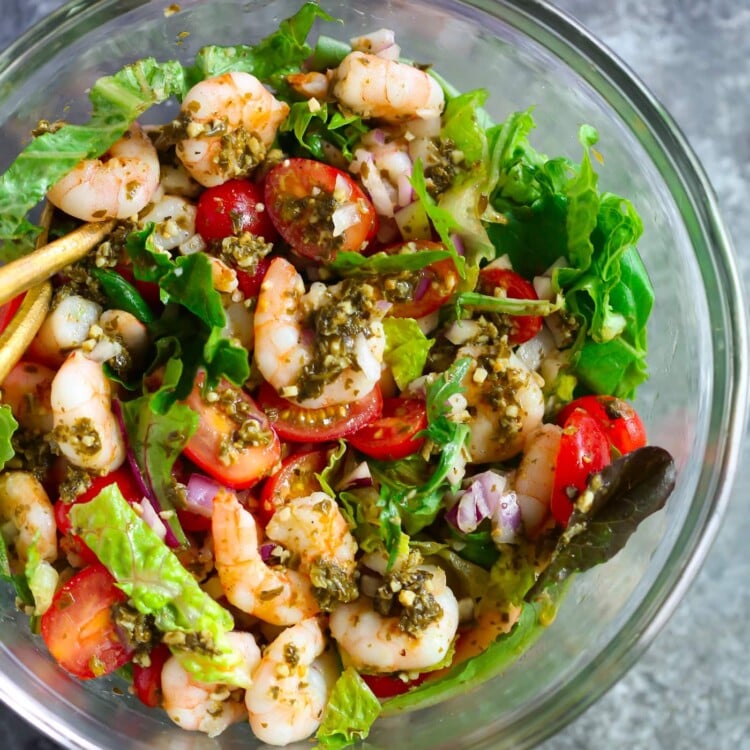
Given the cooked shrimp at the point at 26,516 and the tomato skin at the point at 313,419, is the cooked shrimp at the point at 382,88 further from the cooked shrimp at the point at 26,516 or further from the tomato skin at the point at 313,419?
the cooked shrimp at the point at 26,516

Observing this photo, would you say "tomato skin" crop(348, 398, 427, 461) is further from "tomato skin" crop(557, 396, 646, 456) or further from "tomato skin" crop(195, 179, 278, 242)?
"tomato skin" crop(195, 179, 278, 242)

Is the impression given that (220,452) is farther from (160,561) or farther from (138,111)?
(138,111)

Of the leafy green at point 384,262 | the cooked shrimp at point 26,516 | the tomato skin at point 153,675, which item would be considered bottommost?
the tomato skin at point 153,675

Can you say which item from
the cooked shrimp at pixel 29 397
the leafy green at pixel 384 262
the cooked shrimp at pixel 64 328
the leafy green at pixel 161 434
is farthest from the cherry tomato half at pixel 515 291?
the cooked shrimp at pixel 29 397

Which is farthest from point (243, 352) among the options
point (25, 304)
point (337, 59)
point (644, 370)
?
point (644, 370)

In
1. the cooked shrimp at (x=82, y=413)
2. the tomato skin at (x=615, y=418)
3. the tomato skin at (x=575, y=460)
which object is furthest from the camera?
the tomato skin at (x=615, y=418)

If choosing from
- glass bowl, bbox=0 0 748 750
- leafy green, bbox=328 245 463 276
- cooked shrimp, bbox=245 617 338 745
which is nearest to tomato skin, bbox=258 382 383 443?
leafy green, bbox=328 245 463 276
